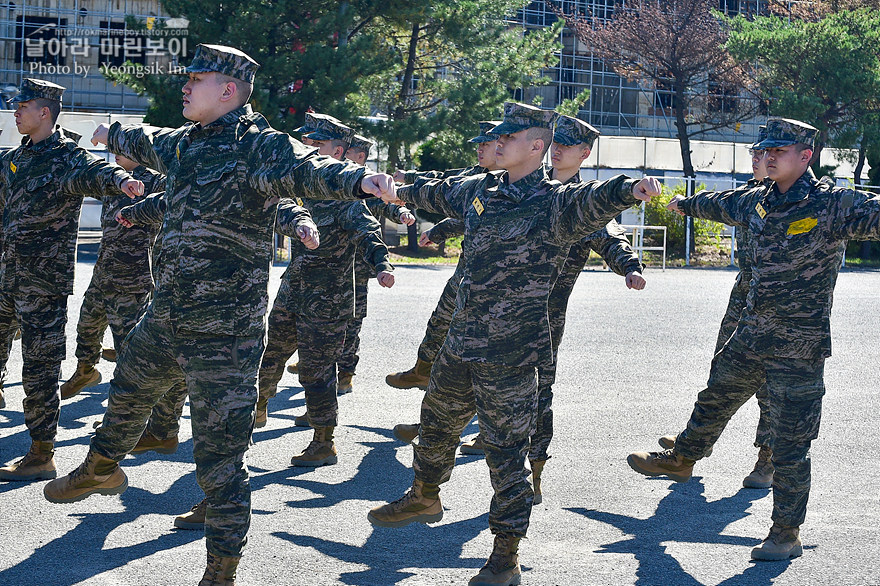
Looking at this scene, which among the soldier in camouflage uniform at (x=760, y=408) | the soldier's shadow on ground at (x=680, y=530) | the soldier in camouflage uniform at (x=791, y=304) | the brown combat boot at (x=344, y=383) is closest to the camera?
the soldier's shadow on ground at (x=680, y=530)

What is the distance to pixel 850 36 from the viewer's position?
30.3 meters

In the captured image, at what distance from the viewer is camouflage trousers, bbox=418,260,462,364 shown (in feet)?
24.4

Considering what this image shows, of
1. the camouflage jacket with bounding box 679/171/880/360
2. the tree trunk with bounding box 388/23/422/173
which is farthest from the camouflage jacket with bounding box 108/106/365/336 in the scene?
the tree trunk with bounding box 388/23/422/173

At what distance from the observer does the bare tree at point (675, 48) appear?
33.1 metres

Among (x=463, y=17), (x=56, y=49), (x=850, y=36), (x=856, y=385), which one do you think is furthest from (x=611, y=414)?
(x=56, y=49)

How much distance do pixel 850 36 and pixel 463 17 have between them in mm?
12289

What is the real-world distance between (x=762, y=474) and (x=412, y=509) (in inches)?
102

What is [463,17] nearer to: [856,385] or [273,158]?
[856,385]

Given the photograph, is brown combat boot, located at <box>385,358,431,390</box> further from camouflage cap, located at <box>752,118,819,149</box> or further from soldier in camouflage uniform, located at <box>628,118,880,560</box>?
camouflage cap, located at <box>752,118,819,149</box>

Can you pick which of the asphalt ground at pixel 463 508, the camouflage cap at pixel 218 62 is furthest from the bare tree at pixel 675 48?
the camouflage cap at pixel 218 62

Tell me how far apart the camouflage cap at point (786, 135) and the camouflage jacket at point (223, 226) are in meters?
2.64

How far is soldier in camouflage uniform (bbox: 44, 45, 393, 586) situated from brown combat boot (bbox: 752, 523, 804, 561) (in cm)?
260

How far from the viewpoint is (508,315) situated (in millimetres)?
4871

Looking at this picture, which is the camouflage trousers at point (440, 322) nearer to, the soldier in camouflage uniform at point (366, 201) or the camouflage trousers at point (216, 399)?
the soldier in camouflage uniform at point (366, 201)
